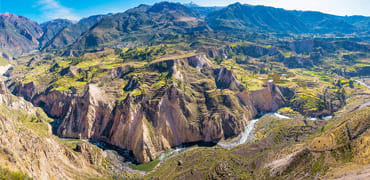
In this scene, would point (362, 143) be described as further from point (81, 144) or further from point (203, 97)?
point (81, 144)

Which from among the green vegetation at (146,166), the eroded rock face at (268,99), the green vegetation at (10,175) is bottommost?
the green vegetation at (146,166)

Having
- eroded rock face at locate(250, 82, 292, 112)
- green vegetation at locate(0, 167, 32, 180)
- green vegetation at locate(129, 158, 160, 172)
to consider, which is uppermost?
green vegetation at locate(0, 167, 32, 180)

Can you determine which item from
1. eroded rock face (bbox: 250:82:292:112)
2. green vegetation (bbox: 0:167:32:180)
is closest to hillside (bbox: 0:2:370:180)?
green vegetation (bbox: 0:167:32:180)

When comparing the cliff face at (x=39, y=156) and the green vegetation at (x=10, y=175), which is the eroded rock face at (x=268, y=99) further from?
the green vegetation at (x=10, y=175)

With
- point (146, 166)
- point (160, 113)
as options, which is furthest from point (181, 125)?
point (146, 166)

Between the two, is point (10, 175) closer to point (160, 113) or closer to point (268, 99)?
point (160, 113)

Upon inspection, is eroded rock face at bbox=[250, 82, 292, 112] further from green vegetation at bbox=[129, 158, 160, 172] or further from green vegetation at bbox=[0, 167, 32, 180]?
green vegetation at bbox=[0, 167, 32, 180]

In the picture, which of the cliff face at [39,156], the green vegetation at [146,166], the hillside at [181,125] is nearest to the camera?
the cliff face at [39,156]

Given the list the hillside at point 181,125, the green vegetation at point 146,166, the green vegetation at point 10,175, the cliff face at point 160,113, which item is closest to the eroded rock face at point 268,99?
the cliff face at point 160,113
